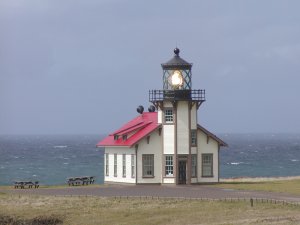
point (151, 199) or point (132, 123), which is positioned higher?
point (132, 123)

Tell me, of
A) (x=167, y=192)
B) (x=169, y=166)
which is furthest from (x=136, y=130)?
(x=167, y=192)

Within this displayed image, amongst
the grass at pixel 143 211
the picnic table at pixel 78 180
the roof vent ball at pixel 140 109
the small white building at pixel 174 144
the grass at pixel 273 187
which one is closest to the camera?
the grass at pixel 143 211

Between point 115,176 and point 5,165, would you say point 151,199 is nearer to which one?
point 115,176

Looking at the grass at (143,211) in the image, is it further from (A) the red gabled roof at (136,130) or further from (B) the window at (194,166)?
(B) the window at (194,166)

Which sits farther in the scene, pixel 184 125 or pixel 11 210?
pixel 184 125

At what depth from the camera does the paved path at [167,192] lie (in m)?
55.6

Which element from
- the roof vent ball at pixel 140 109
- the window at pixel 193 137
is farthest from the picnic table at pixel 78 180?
the window at pixel 193 137

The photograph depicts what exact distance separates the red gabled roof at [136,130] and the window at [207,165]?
4.84 meters

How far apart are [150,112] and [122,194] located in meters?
17.1

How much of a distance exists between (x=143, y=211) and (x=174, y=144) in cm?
1659

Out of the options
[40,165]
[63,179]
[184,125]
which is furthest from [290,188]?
[40,165]

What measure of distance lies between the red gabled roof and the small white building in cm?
17

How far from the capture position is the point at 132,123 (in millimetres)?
73250

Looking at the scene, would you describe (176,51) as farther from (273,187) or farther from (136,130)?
(273,187)
